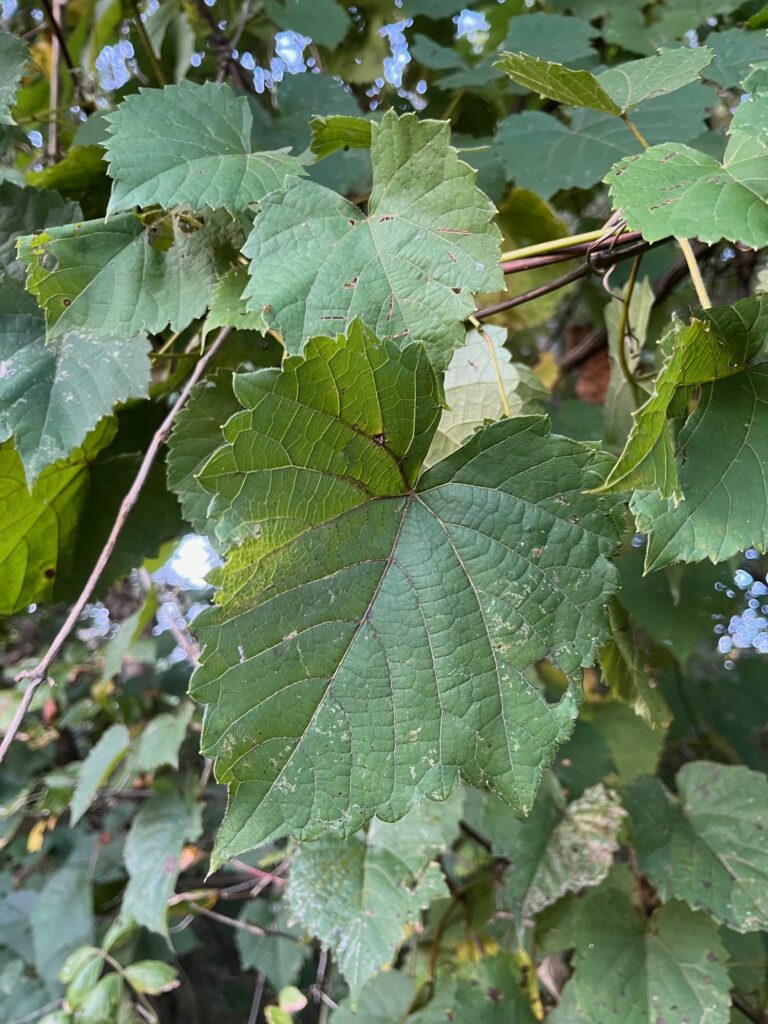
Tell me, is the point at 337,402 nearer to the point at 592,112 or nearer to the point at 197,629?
the point at 197,629

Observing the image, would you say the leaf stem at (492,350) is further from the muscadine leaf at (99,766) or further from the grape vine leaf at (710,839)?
the muscadine leaf at (99,766)

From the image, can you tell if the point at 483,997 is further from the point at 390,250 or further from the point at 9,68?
the point at 9,68

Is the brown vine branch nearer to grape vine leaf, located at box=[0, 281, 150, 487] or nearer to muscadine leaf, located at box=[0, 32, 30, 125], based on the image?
grape vine leaf, located at box=[0, 281, 150, 487]

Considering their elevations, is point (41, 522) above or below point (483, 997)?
above

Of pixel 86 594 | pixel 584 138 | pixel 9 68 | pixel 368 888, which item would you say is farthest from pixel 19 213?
pixel 368 888

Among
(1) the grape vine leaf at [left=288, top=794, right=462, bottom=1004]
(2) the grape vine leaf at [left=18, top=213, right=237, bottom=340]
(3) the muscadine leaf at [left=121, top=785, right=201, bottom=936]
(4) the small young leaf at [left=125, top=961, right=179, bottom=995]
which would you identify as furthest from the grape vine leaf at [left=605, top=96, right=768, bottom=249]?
(4) the small young leaf at [left=125, top=961, right=179, bottom=995]

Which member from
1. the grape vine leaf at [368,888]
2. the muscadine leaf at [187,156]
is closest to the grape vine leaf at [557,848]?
the grape vine leaf at [368,888]
